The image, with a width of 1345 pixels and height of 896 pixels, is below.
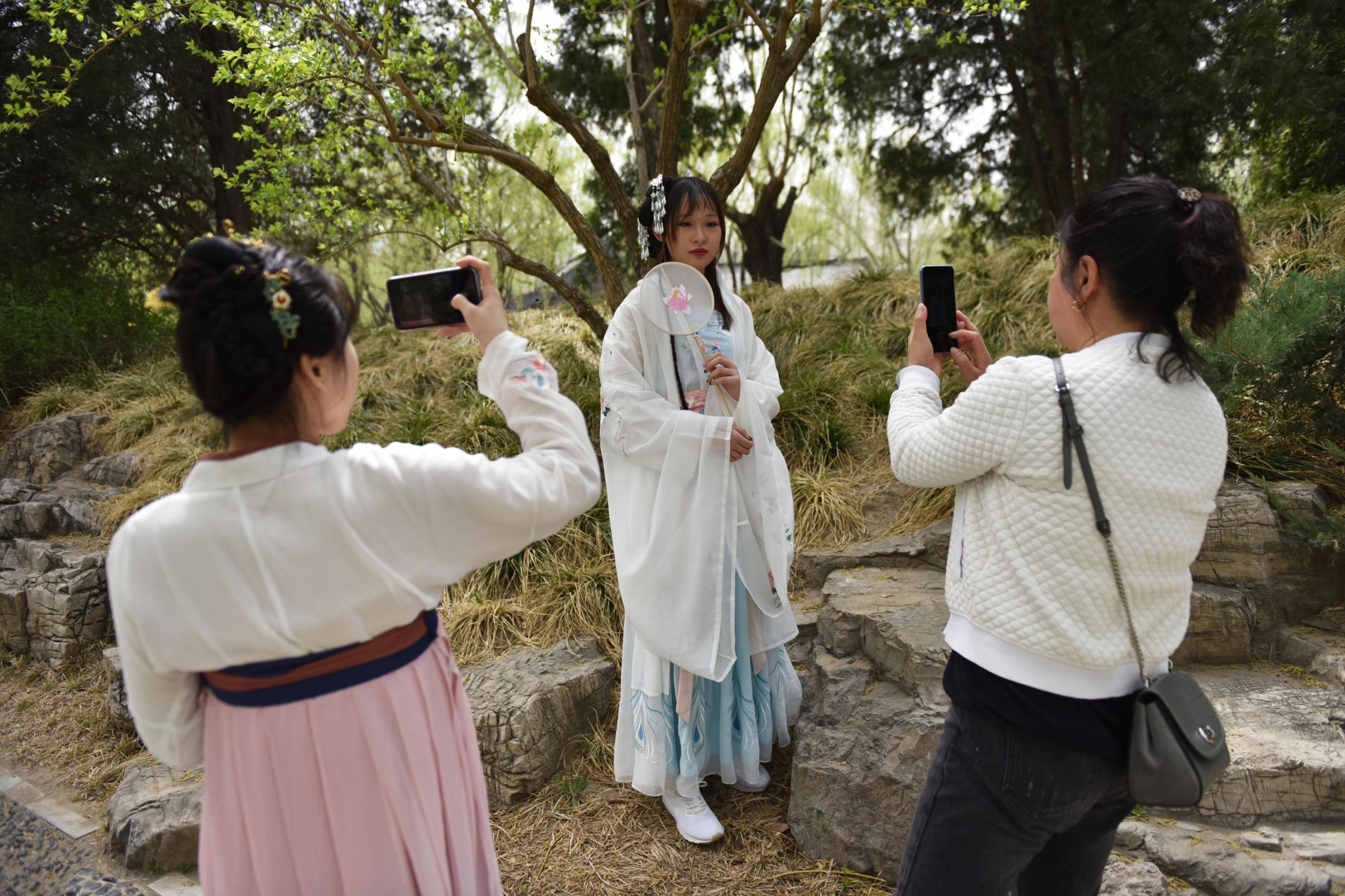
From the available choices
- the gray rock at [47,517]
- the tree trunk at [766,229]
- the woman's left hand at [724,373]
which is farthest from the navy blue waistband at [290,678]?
the tree trunk at [766,229]

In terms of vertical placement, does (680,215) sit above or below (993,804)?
above

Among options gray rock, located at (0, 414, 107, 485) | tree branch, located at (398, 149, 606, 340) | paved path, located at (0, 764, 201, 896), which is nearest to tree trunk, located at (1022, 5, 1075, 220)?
tree branch, located at (398, 149, 606, 340)

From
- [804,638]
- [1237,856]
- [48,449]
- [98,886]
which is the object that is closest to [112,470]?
[48,449]

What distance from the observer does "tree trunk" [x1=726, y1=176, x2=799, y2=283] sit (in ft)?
30.4

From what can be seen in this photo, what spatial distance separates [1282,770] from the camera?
2379 millimetres

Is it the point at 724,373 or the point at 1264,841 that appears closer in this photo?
the point at 1264,841

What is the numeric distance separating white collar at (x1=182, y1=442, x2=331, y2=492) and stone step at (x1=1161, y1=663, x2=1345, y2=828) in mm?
2507

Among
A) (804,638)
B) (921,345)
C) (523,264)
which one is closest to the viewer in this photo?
(921,345)

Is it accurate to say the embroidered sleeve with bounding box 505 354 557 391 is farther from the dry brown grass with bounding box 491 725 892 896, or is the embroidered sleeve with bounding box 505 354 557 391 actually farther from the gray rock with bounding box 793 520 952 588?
the gray rock with bounding box 793 520 952 588

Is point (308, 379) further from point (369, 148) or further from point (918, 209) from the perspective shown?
point (918, 209)

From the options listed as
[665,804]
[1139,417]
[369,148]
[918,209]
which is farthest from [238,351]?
[918,209]

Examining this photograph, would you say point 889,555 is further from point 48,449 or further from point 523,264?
point 48,449

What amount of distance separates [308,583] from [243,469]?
169 mm

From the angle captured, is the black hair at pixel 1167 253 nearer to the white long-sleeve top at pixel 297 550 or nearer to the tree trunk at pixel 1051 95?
the white long-sleeve top at pixel 297 550
